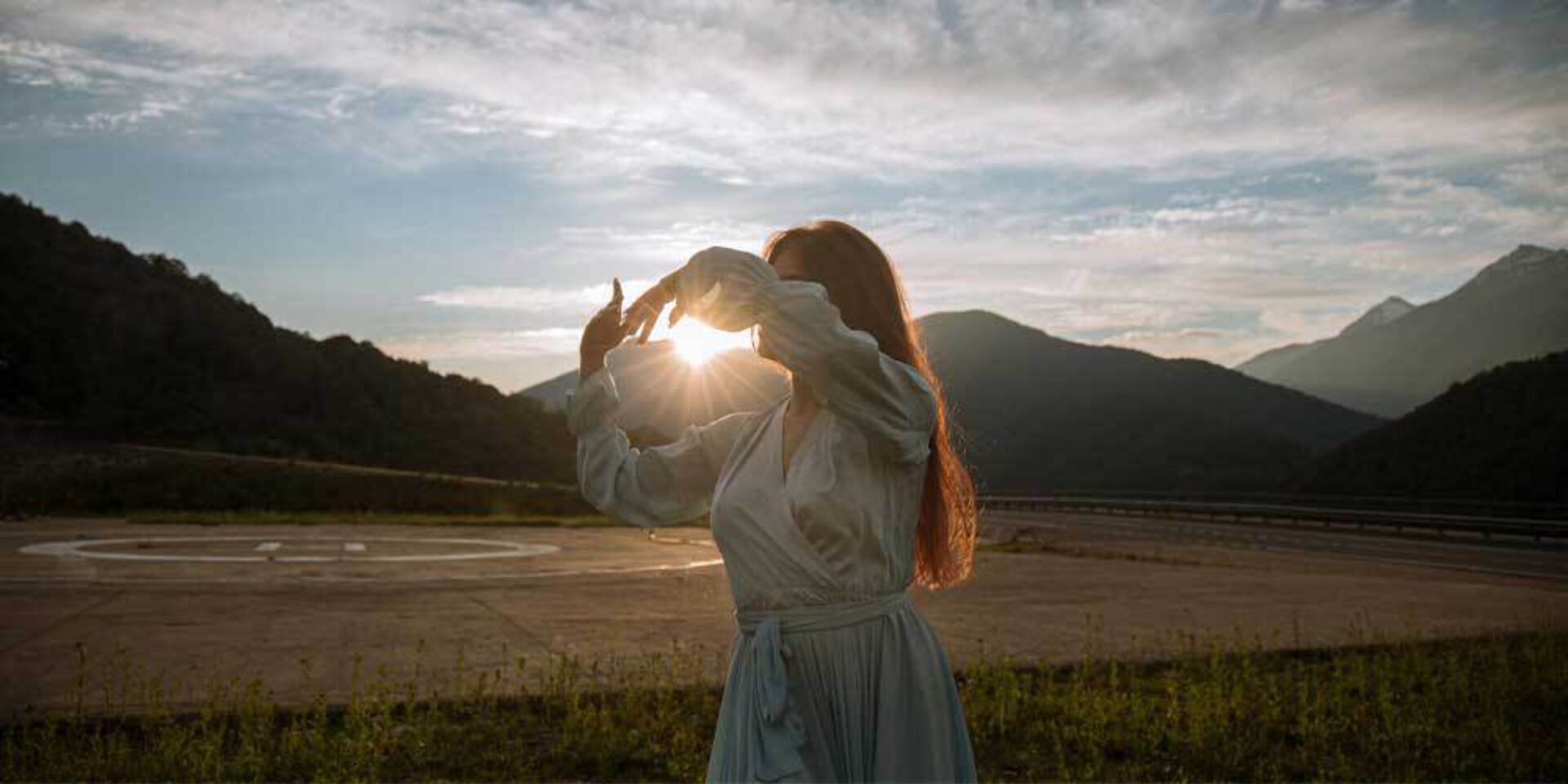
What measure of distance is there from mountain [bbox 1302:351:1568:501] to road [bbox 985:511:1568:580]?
11748 millimetres

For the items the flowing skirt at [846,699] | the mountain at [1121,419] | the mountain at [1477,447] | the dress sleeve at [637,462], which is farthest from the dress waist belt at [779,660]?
the mountain at [1121,419]

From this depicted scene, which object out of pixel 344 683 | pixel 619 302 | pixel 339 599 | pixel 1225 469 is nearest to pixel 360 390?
pixel 339 599

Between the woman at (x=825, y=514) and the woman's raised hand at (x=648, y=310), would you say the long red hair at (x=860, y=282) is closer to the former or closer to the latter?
the woman at (x=825, y=514)

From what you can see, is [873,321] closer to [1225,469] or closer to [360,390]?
[360,390]

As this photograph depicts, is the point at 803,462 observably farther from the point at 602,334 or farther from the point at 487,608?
the point at 487,608

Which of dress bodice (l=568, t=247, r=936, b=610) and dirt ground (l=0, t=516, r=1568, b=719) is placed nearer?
dress bodice (l=568, t=247, r=936, b=610)

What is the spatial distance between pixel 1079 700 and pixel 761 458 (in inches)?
178

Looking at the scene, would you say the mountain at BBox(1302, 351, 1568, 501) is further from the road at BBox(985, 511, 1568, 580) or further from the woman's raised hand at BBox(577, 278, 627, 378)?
the woman's raised hand at BBox(577, 278, 627, 378)

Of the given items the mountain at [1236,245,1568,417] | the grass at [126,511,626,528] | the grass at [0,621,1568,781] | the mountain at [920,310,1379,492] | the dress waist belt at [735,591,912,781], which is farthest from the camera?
the mountain at [1236,245,1568,417]

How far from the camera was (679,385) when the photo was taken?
8.99ft

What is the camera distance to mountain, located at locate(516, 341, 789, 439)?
8.20 feet

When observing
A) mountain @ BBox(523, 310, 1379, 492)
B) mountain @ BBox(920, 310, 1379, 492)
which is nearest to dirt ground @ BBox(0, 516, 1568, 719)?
mountain @ BBox(523, 310, 1379, 492)

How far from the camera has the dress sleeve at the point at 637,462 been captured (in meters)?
2.48

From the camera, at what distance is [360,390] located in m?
52.6
